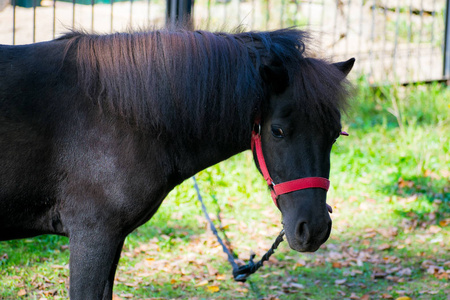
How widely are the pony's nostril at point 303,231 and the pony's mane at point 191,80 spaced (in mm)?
500

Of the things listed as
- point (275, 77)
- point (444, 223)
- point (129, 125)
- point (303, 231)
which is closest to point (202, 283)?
point (303, 231)

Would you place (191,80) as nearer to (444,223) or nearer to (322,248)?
(322,248)

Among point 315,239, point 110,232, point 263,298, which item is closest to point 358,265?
point 263,298

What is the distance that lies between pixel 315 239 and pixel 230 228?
9.23ft

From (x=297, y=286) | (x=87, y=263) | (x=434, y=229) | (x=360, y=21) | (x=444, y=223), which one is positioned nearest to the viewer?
(x=87, y=263)

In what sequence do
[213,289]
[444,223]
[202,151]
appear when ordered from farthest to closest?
[444,223] < [213,289] < [202,151]

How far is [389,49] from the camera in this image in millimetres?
8758

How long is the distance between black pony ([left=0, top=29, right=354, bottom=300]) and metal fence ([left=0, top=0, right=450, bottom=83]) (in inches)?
149

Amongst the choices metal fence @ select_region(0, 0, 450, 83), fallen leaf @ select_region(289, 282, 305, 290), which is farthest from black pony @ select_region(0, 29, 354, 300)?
metal fence @ select_region(0, 0, 450, 83)

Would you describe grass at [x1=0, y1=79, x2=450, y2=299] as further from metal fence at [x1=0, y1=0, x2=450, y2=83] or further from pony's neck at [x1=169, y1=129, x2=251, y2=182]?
metal fence at [x1=0, y1=0, x2=450, y2=83]

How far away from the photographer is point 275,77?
2320mm

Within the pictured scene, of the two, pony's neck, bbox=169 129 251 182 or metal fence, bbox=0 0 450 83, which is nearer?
pony's neck, bbox=169 129 251 182

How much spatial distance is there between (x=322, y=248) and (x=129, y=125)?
9.99 ft

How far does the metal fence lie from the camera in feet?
21.6
